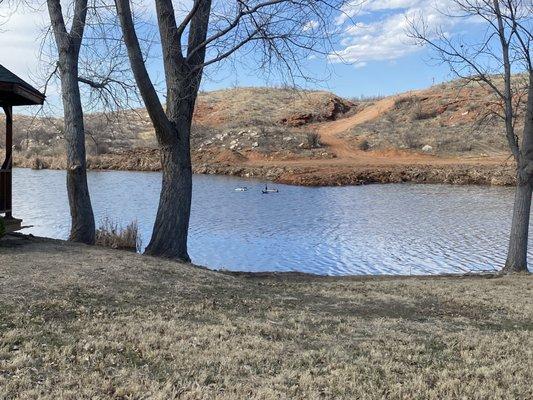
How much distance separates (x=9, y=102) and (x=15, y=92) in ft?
4.14

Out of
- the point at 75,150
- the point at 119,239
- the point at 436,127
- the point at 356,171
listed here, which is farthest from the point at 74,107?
the point at 436,127

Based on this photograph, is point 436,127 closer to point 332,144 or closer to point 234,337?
point 332,144

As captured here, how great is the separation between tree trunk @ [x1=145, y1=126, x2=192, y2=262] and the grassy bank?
6.09ft

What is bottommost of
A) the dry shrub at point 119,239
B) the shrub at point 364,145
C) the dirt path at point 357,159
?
the dry shrub at point 119,239

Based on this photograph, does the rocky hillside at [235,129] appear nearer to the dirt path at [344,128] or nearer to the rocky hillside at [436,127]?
the dirt path at [344,128]

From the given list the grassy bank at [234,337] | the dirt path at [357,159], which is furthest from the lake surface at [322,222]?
the dirt path at [357,159]

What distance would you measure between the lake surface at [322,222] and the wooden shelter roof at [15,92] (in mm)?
4905

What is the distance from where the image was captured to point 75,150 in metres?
11.5

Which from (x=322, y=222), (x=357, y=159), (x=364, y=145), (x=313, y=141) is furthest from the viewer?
(x=364, y=145)

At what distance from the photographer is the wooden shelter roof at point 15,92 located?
381 inches

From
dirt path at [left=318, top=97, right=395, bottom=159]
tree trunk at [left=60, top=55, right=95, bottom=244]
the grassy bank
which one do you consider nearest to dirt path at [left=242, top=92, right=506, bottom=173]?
dirt path at [left=318, top=97, right=395, bottom=159]

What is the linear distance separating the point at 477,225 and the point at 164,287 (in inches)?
537

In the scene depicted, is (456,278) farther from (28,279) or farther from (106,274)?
(28,279)

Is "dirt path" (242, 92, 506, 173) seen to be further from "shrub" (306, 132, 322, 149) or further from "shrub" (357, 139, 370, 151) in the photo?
"shrub" (306, 132, 322, 149)
